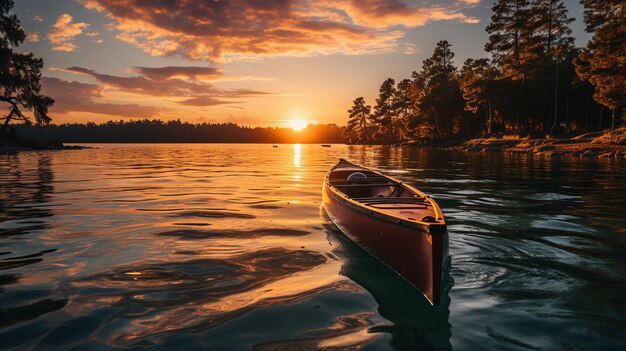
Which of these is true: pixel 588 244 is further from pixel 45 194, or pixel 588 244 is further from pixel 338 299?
pixel 45 194

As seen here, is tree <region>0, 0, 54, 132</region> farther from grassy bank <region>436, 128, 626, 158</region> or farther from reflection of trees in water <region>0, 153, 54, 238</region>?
grassy bank <region>436, 128, 626, 158</region>

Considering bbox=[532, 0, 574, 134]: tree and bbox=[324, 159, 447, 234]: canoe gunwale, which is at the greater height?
bbox=[532, 0, 574, 134]: tree

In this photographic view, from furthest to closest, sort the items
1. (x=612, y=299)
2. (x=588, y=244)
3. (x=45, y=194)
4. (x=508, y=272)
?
(x=45, y=194) < (x=588, y=244) < (x=508, y=272) < (x=612, y=299)

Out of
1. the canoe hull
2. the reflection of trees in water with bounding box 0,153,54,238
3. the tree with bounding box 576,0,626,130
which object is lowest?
the reflection of trees in water with bounding box 0,153,54,238

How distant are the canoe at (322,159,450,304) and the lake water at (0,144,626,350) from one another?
0.33 m

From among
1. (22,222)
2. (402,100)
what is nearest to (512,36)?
(402,100)

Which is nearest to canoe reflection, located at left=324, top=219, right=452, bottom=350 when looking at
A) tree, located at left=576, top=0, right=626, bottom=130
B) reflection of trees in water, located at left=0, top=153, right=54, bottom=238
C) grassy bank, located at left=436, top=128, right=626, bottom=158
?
reflection of trees in water, located at left=0, top=153, right=54, bottom=238

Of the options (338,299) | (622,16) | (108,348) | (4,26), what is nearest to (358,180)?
(338,299)

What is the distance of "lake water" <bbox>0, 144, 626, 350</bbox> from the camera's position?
4.15 m

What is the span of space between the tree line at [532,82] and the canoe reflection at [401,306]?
128ft

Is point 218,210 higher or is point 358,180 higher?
point 358,180

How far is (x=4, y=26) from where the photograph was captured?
44.6 m

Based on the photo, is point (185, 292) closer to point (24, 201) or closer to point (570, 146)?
point (24, 201)

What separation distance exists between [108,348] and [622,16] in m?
45.1
